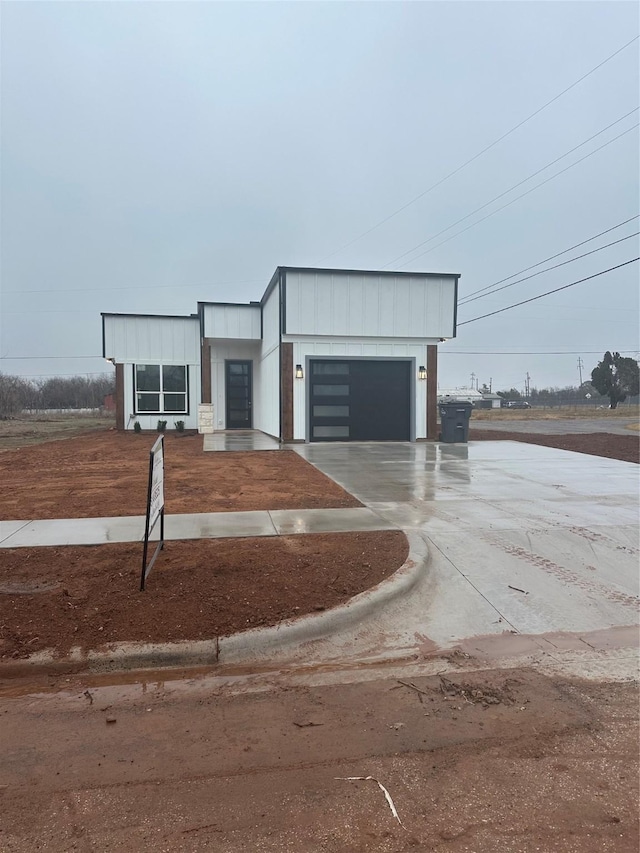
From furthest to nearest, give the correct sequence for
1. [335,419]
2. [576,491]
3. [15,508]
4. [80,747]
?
[335,419] → [576,491] → [15,508] → [80,747]

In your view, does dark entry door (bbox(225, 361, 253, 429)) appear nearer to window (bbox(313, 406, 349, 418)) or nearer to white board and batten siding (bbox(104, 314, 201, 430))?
white board and batten siding (bbox(104, 314, 201, 430))

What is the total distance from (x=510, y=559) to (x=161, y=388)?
2151 cm

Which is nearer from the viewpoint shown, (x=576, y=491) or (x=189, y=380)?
(x=576, y=491)

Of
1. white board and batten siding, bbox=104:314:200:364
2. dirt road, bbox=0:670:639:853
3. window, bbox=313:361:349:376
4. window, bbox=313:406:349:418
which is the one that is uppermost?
white board and batten siding, bbox=104:314:200:364

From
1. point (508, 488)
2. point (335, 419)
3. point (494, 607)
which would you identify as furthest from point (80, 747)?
point (335, 419)

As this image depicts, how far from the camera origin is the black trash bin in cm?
1722

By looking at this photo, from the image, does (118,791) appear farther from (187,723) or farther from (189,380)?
(189,380)

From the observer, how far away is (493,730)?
111 inches

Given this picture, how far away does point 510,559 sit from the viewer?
544cm

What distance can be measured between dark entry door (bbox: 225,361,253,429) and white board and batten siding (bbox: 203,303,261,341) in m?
2.90

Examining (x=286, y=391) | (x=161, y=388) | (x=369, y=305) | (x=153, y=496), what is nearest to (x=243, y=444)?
(x=286, y=391)

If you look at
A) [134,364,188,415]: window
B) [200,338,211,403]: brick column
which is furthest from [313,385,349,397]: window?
[134,364,188,415]: window

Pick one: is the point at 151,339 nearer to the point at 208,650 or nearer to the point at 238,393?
the point at 238,393

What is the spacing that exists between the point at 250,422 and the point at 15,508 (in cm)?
1814
